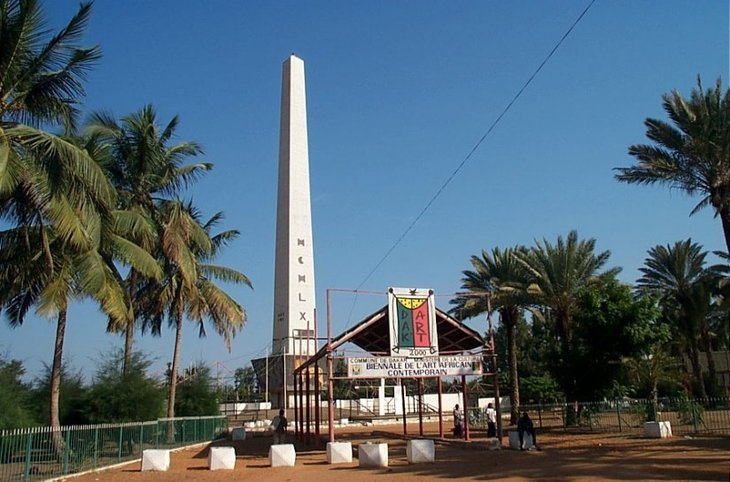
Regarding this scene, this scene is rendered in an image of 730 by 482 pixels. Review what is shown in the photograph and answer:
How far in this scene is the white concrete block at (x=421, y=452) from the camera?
58.8ft

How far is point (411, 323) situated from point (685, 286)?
952 inches

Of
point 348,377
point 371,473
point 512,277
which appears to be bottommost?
point 371,473

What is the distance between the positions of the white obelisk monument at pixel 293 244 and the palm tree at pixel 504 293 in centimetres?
1158

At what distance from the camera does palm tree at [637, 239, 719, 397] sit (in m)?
38.6

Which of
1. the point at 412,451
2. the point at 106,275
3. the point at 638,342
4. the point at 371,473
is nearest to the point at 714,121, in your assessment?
the point at 638,342

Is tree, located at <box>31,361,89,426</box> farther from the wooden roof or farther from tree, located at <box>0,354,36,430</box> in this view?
the wooden roof

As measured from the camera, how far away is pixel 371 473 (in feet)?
52.7

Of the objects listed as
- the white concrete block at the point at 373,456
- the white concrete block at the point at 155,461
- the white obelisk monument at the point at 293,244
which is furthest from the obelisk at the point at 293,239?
the white concrete block at the point at 373,456

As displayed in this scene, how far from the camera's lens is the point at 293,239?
148 feet

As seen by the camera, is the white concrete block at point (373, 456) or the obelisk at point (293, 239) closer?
the white concrete block at point (373, 456)

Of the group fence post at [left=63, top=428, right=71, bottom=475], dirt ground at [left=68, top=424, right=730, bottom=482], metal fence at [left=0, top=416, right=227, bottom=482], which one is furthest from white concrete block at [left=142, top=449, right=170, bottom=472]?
fence post at [left=63, top=428, right=71, bottom=475]

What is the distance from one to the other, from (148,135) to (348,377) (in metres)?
12.1

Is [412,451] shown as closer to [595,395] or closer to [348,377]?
[348,377]

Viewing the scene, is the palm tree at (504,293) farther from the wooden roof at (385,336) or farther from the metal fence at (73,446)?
the metal fence at (73,446)
